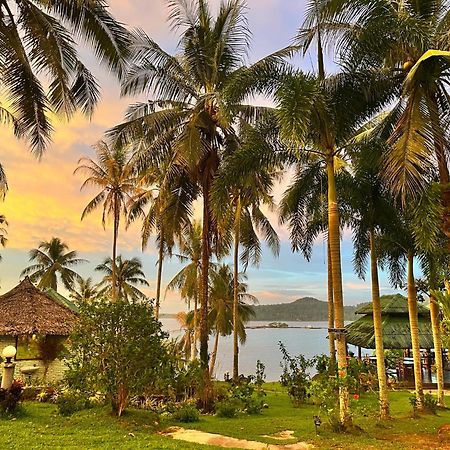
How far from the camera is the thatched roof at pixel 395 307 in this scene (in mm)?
21391

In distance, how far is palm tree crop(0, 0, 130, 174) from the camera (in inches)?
331

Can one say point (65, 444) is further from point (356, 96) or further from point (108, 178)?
point (108, 178)

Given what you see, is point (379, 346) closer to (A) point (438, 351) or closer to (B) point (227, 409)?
(A) point (438, 351)

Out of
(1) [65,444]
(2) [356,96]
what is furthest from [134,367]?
(2) [356,96]

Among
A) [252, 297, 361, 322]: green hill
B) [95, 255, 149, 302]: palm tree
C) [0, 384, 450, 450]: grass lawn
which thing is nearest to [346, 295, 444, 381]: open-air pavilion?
[0, 384, 450, 450]: grass lawn

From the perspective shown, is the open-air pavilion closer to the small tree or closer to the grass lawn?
the grass lawn

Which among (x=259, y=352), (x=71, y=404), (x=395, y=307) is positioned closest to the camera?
(x=71, y=404)

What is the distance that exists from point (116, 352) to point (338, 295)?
485 cm

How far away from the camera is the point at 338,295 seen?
915cm

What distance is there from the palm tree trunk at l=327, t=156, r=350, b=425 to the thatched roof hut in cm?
1188

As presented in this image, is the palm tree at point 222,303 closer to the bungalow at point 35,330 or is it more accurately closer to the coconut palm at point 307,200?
the bungalow at point 35,330

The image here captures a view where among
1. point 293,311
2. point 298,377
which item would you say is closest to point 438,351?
point 298,377

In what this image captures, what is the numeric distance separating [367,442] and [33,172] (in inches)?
422

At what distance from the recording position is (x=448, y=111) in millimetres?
9586
